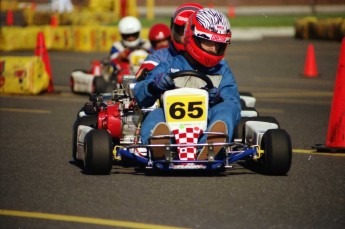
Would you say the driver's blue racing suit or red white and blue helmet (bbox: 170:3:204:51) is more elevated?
red white and blue helmet (bbox: 170:3:204:51)

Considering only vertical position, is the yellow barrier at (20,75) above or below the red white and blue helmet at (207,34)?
below

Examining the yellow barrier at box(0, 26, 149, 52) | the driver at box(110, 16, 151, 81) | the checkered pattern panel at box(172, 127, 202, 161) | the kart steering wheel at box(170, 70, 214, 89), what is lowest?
the yellow barrier at box(0, 26, 149, 52)

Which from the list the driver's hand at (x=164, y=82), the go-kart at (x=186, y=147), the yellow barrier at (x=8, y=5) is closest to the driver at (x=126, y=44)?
the go-kart at (x=186, y=147)

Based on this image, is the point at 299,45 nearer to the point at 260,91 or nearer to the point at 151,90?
the point at 260,91

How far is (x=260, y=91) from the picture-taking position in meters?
17.6

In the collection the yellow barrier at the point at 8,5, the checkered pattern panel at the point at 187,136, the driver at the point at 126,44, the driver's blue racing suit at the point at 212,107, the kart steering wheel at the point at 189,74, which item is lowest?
the yellow barrier at the point at 8,5

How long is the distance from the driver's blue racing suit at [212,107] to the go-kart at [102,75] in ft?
Answer: 22.8

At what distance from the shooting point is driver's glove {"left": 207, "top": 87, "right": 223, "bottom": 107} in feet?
29.7

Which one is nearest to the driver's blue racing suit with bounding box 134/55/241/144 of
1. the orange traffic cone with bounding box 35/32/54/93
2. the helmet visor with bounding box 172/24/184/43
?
the helmet visor with bounding box 172/24/184/43

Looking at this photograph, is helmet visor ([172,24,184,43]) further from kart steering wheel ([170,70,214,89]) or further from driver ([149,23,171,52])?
driver ([149,23,171,52])

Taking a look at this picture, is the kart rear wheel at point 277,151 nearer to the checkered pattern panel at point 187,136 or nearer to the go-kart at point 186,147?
the go-kart at point 186,147

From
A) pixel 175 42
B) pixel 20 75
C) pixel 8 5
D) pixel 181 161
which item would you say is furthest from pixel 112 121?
pixel 8 5

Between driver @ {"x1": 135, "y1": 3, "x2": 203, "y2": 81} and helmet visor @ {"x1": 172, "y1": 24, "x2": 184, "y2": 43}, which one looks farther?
helmet visor @ {"x1": 172, "y1": 24, "x2": 184, "y2": 43}

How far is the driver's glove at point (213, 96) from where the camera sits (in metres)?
9.05
